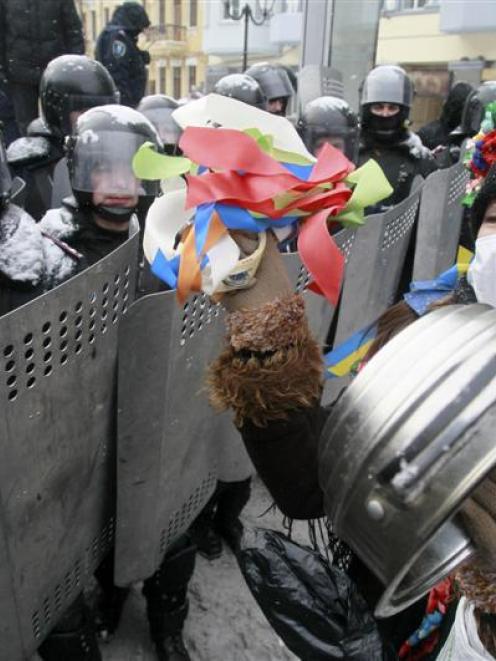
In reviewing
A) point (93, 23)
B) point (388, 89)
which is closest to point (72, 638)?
point (388, 89)

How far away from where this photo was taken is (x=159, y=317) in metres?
1.57

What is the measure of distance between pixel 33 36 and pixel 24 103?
0.56 metres

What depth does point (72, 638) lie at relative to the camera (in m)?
1.85

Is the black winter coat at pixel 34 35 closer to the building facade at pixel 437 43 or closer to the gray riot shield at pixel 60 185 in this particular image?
the gray riot shield at pixel 60 185

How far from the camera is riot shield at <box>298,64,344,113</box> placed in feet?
17.5

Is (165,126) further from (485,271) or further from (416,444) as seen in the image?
(416,444)

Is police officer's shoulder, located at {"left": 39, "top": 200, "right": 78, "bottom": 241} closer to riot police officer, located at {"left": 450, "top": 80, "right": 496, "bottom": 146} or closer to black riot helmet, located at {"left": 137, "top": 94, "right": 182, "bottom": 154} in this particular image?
black riot helmet, located at {"left": 137, "top": 94, "right": 182, "bottom": 154}

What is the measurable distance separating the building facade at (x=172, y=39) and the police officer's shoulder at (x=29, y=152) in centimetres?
2841

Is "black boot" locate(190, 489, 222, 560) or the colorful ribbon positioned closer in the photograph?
the colorful ribbon

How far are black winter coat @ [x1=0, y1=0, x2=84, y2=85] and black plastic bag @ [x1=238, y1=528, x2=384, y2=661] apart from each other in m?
4.75

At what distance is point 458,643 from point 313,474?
15.4 inches

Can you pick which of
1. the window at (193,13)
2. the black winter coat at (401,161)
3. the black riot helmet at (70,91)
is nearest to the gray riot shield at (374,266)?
the black winter coat at (401,161)

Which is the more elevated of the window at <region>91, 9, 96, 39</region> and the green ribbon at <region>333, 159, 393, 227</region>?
the green ribbon at <region>333, 159, 393, 227</region>

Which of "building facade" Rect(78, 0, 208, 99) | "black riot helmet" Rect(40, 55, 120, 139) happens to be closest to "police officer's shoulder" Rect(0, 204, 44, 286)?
"black riot helmet" Rect(40, 55, 120, 139)
